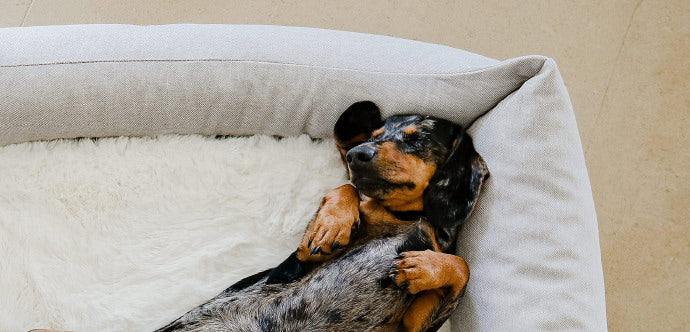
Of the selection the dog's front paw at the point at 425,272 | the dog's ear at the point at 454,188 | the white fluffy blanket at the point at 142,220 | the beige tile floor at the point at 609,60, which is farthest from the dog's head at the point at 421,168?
the beige tile floor at the point at 609,60

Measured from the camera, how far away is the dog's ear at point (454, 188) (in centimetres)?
174

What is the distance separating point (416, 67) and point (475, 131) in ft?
0.93

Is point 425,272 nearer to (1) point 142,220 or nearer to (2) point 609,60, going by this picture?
(1) point 142,220

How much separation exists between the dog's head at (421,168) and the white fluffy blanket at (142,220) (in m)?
0.38

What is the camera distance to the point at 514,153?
73.2 inches

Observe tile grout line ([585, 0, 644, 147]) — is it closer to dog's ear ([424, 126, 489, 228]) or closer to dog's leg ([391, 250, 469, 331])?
dog's ear ([424, 126, 489, 228])

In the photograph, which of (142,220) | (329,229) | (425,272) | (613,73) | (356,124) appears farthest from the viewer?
(613,73)

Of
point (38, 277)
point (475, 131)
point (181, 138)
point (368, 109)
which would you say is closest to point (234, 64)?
point (181, 138)

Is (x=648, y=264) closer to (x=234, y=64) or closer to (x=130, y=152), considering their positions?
(x=234, y=64)

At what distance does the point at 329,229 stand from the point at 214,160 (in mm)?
597

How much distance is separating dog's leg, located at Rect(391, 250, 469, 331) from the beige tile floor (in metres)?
1.06

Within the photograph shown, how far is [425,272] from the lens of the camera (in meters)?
1.65

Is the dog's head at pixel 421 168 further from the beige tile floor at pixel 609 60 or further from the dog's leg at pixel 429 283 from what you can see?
the beige tile floor at pixel 609 60

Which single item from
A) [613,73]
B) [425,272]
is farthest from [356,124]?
[613,73]
